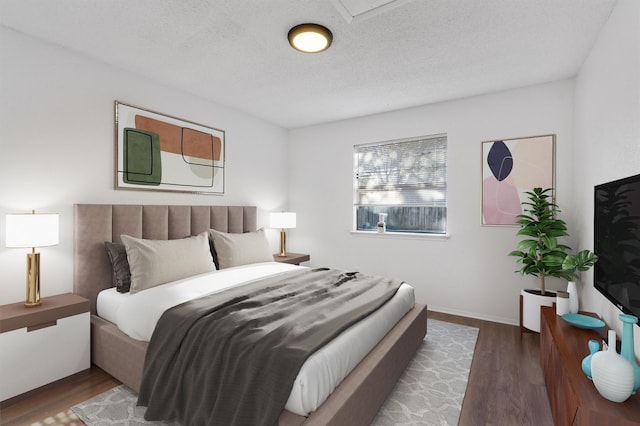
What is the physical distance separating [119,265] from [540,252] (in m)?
3.73

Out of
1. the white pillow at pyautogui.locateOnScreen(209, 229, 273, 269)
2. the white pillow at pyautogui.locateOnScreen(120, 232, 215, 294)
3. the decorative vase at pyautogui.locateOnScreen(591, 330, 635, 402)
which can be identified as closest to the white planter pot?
the decorative vase at pyautogui.locateOnScreen(591, 330, 635, 402)

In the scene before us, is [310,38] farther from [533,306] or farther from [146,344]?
[533,306]

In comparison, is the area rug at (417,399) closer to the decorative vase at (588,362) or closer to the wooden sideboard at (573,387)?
the wooden sideboard at (573,387)

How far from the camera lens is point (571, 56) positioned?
2703 millimetres

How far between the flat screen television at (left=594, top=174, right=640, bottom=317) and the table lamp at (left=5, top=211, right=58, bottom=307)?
344 cm

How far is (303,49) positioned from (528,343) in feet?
10.9

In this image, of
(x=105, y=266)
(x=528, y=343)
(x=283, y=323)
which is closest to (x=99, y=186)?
(x=105, y=266)

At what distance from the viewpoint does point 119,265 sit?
2.59 meters

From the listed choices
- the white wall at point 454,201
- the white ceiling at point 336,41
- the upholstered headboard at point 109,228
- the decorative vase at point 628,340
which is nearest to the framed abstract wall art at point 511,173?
the white wall at point 454,201

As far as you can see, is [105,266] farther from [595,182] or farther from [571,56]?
[571,56]

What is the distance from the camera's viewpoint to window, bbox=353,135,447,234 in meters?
3.99

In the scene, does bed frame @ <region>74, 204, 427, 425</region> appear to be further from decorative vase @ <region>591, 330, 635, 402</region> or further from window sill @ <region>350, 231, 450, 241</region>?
window sill @ <region>350, 231, 450, 241</region>

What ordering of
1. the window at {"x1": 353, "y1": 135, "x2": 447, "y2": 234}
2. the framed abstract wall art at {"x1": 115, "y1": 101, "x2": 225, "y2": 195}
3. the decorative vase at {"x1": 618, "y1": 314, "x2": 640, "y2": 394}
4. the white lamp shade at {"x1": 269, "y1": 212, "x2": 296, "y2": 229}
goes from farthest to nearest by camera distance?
the white lamp shade at {"x1": 269, "y1": 212, "x2": 296, "y2": 229} < the window at {"x1": 353, "y1": 135, "x2": 447, "y2": 234} < the framed abstract wall art at {"x1": 115, "y1": 101, "x2": 225, "y2": 195} < the decorative vase at {"x1": 618, "y1": 314, "x2": 640, "y2": 394}

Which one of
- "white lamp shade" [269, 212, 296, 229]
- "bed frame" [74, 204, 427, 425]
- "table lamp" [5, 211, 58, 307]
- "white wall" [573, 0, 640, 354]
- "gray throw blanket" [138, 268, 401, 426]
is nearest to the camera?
"gray throw blanket" [138, 268, 401, 426]
